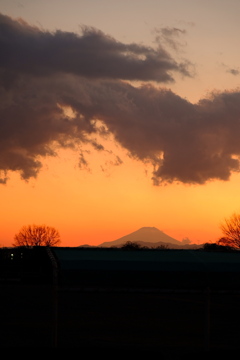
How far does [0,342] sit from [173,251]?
221 inches

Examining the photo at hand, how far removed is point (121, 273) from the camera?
15.2 meters

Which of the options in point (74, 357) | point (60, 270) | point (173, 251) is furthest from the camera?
point (173, 251)

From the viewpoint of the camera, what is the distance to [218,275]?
15828 millimetres

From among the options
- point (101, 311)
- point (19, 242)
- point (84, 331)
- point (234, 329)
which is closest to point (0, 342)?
point (84, 331)

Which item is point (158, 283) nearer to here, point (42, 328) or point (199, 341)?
point (199, 341)

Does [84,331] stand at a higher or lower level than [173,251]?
lower

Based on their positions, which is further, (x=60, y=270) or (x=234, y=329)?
(x=234, y=329)

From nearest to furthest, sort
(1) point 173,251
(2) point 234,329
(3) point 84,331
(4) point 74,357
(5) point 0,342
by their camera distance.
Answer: (4) point 74,357
(1) point 173,251
(5) point 0,342
(3) point 84,331
(2) point 234,329

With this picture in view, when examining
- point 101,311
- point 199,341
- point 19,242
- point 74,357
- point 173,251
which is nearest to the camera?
point 74,357

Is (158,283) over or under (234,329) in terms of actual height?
over

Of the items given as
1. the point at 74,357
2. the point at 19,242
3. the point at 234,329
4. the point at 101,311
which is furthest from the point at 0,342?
the point at 19,242

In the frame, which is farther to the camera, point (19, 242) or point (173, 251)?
point (19, 242)

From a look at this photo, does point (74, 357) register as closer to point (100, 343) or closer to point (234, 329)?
point (100, 343)

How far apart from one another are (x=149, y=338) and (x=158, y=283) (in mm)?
5412
